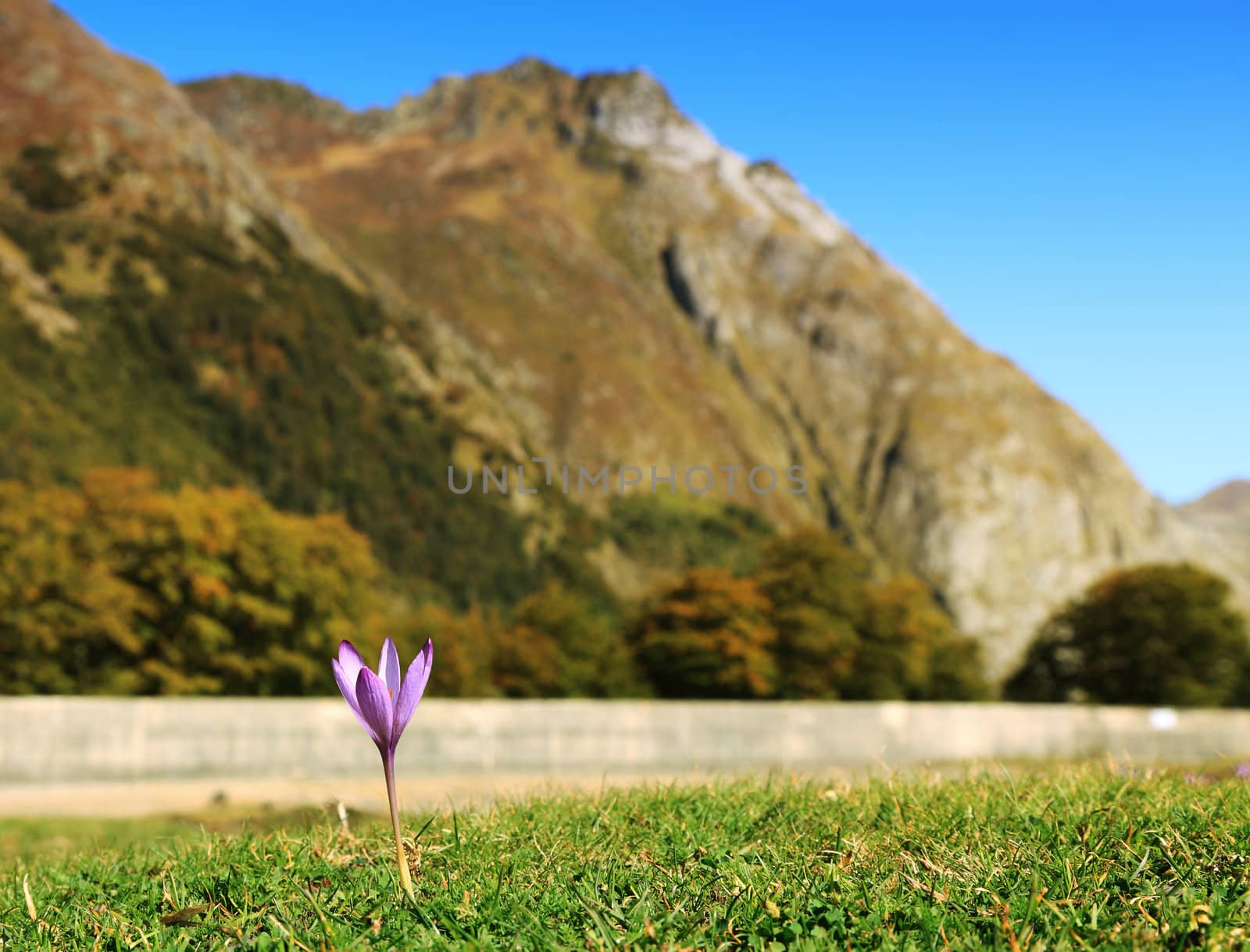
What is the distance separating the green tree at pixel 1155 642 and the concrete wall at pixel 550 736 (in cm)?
4017

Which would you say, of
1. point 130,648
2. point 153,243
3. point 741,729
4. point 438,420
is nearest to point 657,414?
point 438,420

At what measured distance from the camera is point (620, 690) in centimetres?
5431

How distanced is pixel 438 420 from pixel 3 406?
6315 centimetres

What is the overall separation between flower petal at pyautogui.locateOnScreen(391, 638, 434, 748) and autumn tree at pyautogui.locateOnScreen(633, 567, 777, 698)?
53.4 meters

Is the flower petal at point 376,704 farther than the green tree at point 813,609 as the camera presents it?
No

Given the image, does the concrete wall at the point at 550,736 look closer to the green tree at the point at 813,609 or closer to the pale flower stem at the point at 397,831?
the pale flower stem at the point at 397,831

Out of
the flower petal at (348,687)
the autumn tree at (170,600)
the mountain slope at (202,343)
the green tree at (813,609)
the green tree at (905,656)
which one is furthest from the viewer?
the mountain slope at (202,343)

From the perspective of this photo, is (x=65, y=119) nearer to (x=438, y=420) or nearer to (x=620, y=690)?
(x=438, y=420)

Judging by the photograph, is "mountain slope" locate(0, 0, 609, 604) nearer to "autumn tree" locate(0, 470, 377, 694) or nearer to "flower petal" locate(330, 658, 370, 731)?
"autumn tree" locate(0, 470, 377, 694)

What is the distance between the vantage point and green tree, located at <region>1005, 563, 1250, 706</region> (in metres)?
66.5

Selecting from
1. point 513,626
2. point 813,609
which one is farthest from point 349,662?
point 513,626

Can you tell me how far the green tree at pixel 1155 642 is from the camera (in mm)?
66500

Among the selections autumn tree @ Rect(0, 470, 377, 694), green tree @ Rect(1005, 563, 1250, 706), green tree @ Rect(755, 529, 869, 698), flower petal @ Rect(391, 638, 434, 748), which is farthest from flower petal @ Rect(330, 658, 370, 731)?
green tree @ Rect(1005, 563, 1250, 706)

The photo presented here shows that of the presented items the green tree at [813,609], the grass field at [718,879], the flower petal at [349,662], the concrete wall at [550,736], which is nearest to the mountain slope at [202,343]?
the green tree at [813,609]
